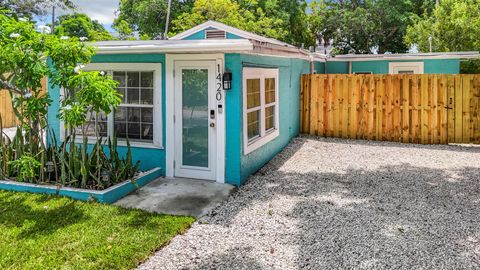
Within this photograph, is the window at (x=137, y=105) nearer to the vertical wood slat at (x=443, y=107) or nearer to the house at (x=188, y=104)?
the house at (x=188, y=104)

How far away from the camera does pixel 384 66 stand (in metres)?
16.2

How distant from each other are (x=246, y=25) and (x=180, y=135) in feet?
58.1

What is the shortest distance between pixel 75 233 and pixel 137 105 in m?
3.01

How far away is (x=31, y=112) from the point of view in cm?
579

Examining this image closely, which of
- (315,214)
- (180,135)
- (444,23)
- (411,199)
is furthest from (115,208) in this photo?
(444,23)

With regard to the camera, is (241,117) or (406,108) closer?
(241,117)

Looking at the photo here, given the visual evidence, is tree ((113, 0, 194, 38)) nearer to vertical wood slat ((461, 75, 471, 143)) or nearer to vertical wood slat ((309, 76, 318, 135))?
vertical wood slat ((309, 76, 318, 135))

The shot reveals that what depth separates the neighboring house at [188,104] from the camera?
20.9 ft

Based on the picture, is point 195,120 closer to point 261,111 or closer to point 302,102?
point 261,111

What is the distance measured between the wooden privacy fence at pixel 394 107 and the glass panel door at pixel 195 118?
5362 millimetres

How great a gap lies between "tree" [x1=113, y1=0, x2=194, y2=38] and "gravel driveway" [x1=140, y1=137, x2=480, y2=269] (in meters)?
22.3

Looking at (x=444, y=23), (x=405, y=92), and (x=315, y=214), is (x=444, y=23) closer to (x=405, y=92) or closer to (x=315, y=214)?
(x=405, y=92)

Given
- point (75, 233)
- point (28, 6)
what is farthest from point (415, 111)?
point (28, 6)

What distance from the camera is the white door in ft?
21.3
